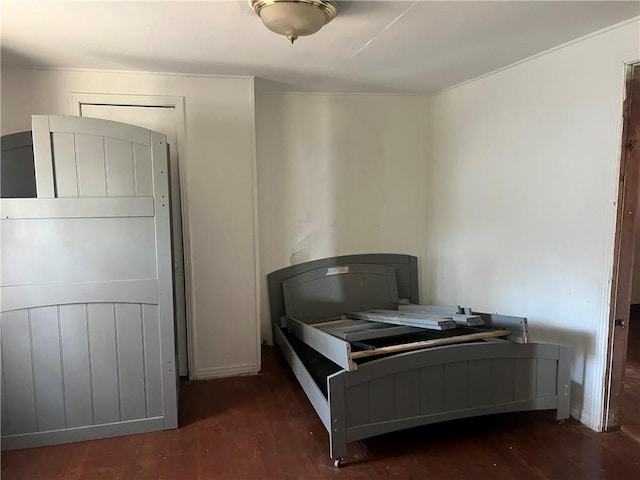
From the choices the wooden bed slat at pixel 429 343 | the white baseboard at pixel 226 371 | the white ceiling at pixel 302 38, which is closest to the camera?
the white ceiling at pixel 302 38

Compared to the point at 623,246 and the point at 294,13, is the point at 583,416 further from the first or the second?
the point at 294,13

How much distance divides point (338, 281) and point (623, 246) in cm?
211

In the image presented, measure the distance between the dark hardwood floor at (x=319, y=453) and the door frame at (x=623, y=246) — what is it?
28 cm

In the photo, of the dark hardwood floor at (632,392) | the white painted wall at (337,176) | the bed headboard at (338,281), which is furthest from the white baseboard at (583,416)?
the white painted wall at (337,176)

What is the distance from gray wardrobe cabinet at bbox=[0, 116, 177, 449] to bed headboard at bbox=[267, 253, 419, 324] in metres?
1.33

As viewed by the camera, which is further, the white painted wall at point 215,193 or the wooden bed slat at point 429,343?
the white painted wall at point 215,193

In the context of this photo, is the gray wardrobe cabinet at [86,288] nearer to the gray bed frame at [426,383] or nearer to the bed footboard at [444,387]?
the gray bed frame at [426,383]

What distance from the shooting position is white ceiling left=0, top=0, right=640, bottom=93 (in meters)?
2.02

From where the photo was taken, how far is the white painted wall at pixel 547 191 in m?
2.39

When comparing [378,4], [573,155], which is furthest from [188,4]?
[573,155]

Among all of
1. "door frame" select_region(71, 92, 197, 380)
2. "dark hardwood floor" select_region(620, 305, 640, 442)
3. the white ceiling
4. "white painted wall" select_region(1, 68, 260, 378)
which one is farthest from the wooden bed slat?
the white ceiling

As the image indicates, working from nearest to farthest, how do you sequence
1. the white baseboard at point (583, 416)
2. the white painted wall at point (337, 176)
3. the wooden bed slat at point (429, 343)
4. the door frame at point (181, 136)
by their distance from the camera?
the wooden bed slat at point (429, 343) < the white baseboard at point (583, 416) < the door frame at point (181, 136) < the white painted wall at point (337, 176)

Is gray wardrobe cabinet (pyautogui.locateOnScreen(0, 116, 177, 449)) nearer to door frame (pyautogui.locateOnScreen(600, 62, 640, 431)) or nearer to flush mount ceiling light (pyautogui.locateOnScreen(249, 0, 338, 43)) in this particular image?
flush mount ceiling light (pyautogui.locateOnScreen(249, 0, 338, 43))

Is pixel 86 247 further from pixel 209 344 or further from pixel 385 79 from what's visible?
pixel 385 79
